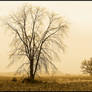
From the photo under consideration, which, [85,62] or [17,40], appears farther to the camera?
[85,62]

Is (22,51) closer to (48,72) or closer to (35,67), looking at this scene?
(35,67)

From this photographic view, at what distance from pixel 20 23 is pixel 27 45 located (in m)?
3.64

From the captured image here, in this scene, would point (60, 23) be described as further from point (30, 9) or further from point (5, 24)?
point (5, 24)

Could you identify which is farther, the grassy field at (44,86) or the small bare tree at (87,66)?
the small bare tree at (87,66)

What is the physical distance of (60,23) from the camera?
33469 mm

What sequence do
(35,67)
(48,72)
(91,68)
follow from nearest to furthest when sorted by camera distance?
(48,72), (35,67), (91,68)

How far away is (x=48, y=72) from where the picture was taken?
29.8 metres

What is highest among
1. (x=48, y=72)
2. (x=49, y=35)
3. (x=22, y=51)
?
(x=49, y=35)

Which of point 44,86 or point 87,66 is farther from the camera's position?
point 87,66

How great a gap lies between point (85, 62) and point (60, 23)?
2544 centimetres

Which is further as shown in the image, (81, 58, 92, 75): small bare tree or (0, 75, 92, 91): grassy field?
(81, 58, 92, 75): small bare tree

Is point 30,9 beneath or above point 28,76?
above

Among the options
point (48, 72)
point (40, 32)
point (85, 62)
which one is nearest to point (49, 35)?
point (40, 32)

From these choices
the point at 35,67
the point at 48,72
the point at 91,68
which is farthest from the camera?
the point at 91,68
